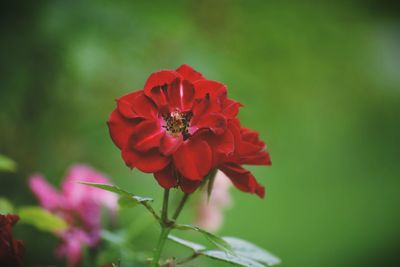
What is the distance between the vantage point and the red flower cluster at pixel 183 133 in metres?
0.42

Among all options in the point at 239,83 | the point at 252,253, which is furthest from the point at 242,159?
the point at 239,83

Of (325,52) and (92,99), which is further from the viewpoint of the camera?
(325,52)

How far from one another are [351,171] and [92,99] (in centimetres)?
207

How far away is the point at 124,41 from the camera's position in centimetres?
114

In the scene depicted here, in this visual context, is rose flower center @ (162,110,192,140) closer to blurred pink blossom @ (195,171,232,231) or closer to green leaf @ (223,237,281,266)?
green leaf @ (223,237,281,266)

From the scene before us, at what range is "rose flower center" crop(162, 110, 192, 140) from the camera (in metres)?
0.45

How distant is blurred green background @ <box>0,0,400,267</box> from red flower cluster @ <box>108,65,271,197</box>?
60 cm

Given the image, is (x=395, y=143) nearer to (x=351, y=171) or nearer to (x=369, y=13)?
(x=351, y=171)

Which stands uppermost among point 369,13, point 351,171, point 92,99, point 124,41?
point 369,13

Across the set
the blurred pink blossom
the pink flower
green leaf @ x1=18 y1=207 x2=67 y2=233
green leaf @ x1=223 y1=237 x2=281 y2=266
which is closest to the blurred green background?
the blurred pink blossom

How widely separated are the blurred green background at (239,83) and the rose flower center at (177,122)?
1.96ft

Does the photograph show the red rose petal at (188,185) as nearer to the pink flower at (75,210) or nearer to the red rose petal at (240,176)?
the red rose petal at (240,176)

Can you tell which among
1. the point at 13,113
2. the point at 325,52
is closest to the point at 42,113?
the point at 13,113

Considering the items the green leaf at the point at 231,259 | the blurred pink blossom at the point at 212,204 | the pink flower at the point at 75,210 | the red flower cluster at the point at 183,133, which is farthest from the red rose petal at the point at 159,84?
the blurred pink blossom at the point at 212,204
